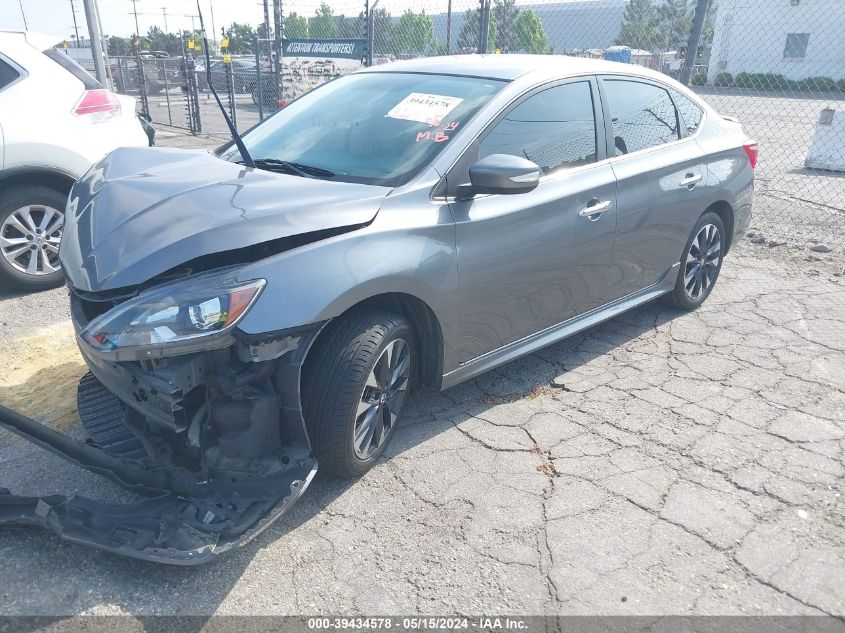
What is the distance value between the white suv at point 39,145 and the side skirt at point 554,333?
3.52 meters

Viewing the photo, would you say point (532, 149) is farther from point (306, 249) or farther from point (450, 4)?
point (450, 4)

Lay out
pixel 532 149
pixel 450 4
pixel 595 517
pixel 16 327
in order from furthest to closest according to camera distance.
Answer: pixel 450 4
pixel 16 327
pixel 532 149
pixel 595 517

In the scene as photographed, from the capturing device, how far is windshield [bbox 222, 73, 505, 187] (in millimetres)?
3238

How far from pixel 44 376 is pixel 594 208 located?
3279 millimetres

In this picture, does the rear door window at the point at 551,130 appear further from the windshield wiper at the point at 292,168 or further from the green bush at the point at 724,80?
the green bush at the point at 724,80

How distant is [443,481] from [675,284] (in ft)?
8.66

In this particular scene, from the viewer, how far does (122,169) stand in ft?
11.1

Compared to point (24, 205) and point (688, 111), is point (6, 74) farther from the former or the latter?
point (688, 111)

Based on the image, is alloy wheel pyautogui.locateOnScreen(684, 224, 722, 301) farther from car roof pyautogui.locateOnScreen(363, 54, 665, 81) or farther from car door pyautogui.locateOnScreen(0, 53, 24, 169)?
car door pyautogui.locateOnScreen(0, 53, 24, 169)

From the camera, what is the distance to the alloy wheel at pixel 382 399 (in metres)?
2.93

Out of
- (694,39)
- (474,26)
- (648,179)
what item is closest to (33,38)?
(648,179)

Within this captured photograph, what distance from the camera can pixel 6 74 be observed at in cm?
505

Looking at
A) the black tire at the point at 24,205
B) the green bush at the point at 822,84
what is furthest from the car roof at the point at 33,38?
the green bush at the point at 822,84

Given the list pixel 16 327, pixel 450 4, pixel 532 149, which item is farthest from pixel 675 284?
pixel 450 4
